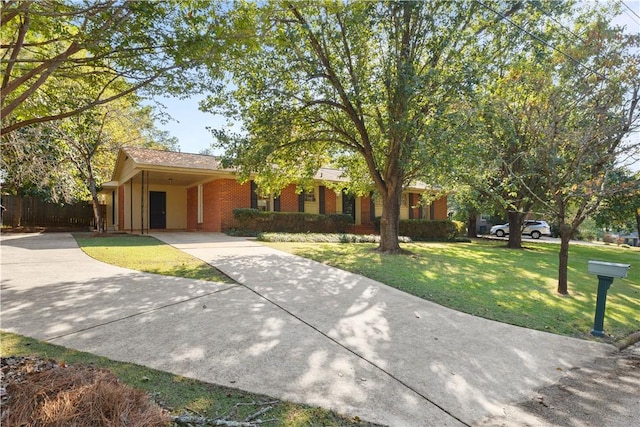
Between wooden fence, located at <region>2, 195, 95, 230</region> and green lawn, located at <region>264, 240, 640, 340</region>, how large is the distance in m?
17.3

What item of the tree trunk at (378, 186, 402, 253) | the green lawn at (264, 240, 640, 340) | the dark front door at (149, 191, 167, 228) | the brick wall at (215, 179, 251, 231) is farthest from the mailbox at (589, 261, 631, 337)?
the dark front door at (149, 191, 167, 228)

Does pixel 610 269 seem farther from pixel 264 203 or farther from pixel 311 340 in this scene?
pixel 264 203

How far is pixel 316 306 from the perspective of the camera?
5230mm

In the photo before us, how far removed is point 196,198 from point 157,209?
103 inches

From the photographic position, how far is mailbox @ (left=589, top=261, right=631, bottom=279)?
16.0 feet

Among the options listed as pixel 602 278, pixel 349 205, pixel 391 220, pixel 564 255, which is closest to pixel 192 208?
pixel 349 205

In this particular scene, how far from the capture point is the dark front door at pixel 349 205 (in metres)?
20.7

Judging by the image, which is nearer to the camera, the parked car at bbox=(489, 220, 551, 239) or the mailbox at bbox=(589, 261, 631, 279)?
the mailbox at bbox=(589, 261, 631, 279)

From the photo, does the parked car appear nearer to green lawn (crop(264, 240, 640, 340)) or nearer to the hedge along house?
the hedge along house

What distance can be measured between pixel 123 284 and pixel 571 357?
21.7ft

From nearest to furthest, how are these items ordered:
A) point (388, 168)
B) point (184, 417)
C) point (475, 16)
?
point (184, 417) < point (475, 16) < point (388, 168)

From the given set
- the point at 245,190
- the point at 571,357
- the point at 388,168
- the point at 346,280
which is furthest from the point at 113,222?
the point at 571,357

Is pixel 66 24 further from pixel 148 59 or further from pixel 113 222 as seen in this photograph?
pixel 113 222

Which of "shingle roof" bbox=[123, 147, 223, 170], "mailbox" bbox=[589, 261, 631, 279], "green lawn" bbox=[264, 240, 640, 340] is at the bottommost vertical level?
"green lawn" bbox=[264, 240, 640, 340]
